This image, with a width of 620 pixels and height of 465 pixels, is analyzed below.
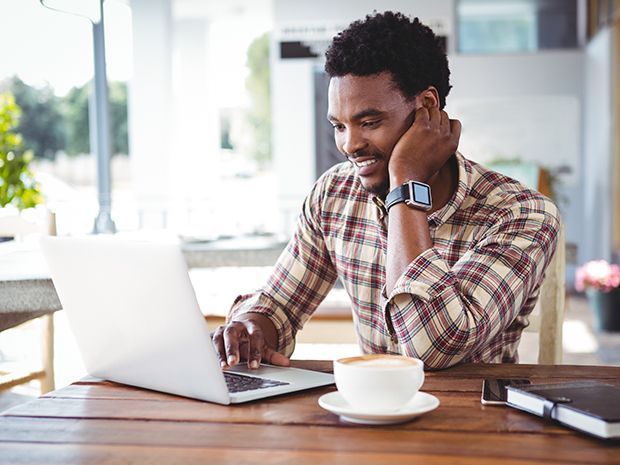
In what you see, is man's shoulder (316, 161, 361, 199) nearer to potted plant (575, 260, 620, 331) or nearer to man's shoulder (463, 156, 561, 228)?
man's shoulder (463, 156, 561, 228)

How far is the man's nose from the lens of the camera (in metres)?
1.51

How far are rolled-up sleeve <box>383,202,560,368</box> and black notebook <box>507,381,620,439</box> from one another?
241 mm

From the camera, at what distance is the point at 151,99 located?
7.63 m

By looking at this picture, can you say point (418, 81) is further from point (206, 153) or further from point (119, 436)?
point (206, 153)

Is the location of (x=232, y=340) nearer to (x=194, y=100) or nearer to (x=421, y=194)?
(x=421, y=194)

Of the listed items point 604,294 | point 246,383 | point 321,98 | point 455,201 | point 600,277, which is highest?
point 321,98

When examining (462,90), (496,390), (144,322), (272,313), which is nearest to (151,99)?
(462,90)

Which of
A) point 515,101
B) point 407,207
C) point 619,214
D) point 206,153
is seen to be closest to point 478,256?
point 407,207

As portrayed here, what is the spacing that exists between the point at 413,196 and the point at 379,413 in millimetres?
552

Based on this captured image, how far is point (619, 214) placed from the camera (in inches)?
245

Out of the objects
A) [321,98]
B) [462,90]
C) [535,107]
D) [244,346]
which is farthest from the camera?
[321,98]

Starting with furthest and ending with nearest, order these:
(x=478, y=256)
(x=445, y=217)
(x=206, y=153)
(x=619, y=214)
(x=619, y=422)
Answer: (x=206, y=153) < (x=619, y=214) < (x=445, y=217) < (x=478, y=256) < (x=619, y=422)

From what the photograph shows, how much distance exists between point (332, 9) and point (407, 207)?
6418 millimetres

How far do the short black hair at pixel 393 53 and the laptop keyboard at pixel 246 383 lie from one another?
1.91 feet
